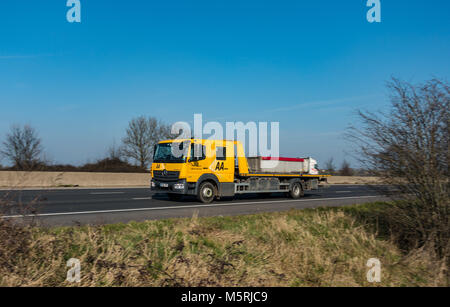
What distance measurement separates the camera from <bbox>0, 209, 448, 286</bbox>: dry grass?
4.23 metres

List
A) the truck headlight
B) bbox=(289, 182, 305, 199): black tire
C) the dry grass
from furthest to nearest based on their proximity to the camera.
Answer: bbox=(289, 182, 305, 199): black tire → the truck headlight → the dry grass

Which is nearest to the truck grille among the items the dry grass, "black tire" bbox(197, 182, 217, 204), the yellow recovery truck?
the yellow recovery truck

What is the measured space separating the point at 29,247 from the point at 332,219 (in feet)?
22.0

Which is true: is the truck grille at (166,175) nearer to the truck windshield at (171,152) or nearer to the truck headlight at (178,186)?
the truck headlight at (178,186)

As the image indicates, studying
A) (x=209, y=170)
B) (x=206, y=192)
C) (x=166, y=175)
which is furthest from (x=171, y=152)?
(x=206, y=192)

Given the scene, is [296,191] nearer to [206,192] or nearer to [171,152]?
[206,192]

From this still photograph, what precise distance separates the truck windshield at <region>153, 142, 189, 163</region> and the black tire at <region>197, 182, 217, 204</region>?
4.92 feet

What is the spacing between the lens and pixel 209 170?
14617 millimetres

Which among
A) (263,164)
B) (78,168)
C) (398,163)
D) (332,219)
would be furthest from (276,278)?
(78,168)

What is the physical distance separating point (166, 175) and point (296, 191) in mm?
7794

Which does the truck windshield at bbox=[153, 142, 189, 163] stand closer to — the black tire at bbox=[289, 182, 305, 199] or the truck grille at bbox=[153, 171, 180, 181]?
the truck grille at bbox=[153, 171, 180, 181]

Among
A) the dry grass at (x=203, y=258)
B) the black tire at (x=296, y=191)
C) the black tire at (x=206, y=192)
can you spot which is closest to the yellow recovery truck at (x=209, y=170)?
the black tire at (x=206, y=192)

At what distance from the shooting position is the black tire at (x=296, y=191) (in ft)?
59.9
